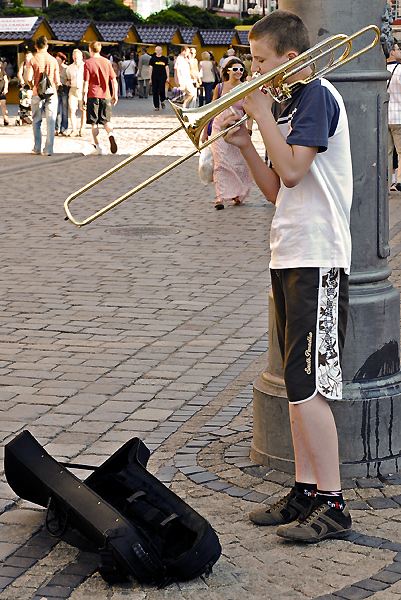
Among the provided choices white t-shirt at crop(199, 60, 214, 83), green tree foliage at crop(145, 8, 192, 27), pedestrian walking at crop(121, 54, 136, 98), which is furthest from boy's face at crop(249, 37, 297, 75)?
green tree foliage at crop(145, 8, 192, 27)

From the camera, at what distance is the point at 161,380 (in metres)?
5.36

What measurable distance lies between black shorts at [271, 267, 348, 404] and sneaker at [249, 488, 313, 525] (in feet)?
1.25

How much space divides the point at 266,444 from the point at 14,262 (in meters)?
5.12

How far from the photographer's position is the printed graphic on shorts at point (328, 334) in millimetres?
3330

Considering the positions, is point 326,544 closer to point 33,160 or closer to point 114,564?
point 114,564

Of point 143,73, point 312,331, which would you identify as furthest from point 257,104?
point 143,73

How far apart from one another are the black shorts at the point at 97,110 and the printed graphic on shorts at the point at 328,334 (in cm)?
1439

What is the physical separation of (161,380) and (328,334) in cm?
213

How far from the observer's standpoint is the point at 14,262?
8641 mm

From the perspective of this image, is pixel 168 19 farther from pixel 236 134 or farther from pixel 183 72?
pixel 236 134

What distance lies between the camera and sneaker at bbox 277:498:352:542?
131 inches

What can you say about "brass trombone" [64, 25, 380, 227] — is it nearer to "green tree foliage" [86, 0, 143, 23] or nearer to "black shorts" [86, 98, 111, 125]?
"black shorts" [86, 98, 111, 125]

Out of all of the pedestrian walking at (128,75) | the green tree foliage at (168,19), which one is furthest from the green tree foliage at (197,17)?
the pedestrian walking at (128,75)

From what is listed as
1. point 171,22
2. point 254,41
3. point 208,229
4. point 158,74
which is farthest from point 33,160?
point 171,22
